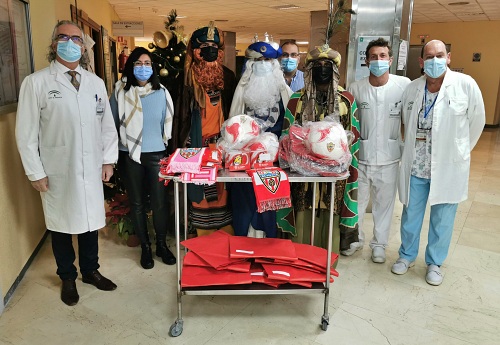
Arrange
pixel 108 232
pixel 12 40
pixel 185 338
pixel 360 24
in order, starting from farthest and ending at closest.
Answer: pixel 360 24 < pixel 108 232 < pixel 12 40 < pixel 185 338

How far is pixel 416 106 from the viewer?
2.61 m

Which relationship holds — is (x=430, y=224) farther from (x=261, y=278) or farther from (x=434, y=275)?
(x=261, y=278)

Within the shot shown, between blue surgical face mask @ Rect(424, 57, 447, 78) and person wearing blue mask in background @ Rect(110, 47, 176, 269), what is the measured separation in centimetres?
169

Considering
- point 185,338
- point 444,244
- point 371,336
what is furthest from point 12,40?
point 444,244

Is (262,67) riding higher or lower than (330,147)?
higher

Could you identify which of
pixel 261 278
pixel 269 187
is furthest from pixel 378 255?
pixel 269 187

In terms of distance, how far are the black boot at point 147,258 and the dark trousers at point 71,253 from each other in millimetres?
353

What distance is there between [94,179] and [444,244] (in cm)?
235

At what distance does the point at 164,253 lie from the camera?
117 inches

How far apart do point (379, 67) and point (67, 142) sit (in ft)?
6.60

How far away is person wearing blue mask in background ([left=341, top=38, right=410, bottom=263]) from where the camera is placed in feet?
9.02

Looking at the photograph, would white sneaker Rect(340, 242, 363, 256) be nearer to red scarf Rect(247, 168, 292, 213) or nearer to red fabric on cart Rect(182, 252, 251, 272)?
red fabric on cart Rect(182, 252, 251, 272)

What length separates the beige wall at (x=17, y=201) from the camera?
95.2 inches

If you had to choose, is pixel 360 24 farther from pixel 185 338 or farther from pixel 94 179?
pixel 185 338
